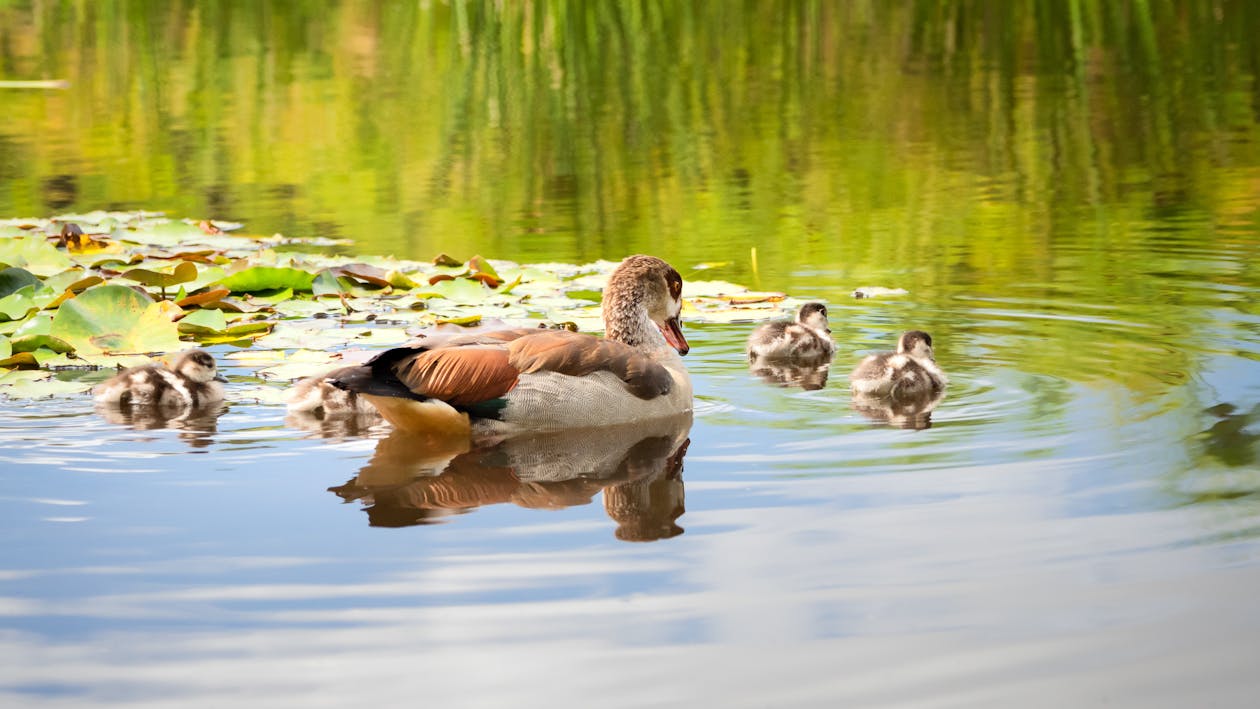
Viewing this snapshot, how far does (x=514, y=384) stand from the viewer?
6711mm

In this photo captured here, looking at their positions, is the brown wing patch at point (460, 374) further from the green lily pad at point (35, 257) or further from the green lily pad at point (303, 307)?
the green lily pad at point (35, 257)

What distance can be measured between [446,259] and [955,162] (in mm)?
6316

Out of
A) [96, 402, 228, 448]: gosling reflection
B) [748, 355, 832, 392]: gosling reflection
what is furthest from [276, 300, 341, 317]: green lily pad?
[748, 355, 832, 392]: gosling reflection

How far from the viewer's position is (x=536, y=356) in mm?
6824

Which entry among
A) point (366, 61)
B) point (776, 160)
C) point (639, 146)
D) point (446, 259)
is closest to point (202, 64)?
→ point (366, 61)

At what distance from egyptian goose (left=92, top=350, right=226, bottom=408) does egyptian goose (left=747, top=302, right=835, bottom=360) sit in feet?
8.63

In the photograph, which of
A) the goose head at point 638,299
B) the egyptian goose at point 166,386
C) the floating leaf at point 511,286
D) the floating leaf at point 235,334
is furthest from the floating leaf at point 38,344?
the goose head at point 638,299

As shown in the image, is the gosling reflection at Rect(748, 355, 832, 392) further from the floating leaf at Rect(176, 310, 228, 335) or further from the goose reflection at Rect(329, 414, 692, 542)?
the floating leaf at Rect(176, 310, 228, 335)

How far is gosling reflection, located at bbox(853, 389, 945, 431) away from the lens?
680 cm

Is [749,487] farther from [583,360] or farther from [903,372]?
[903,372]

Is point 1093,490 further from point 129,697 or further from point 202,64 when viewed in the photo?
point 202,64

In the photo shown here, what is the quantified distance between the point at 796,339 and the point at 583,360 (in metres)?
1.76

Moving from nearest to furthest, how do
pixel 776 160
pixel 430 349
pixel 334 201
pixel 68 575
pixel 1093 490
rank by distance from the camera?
pixel 68 575 → pixel 1093 490 → pixel 430 349 → pixel 334 201 → pixel 776 160

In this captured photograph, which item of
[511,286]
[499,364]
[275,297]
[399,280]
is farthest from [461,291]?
[499,364]
